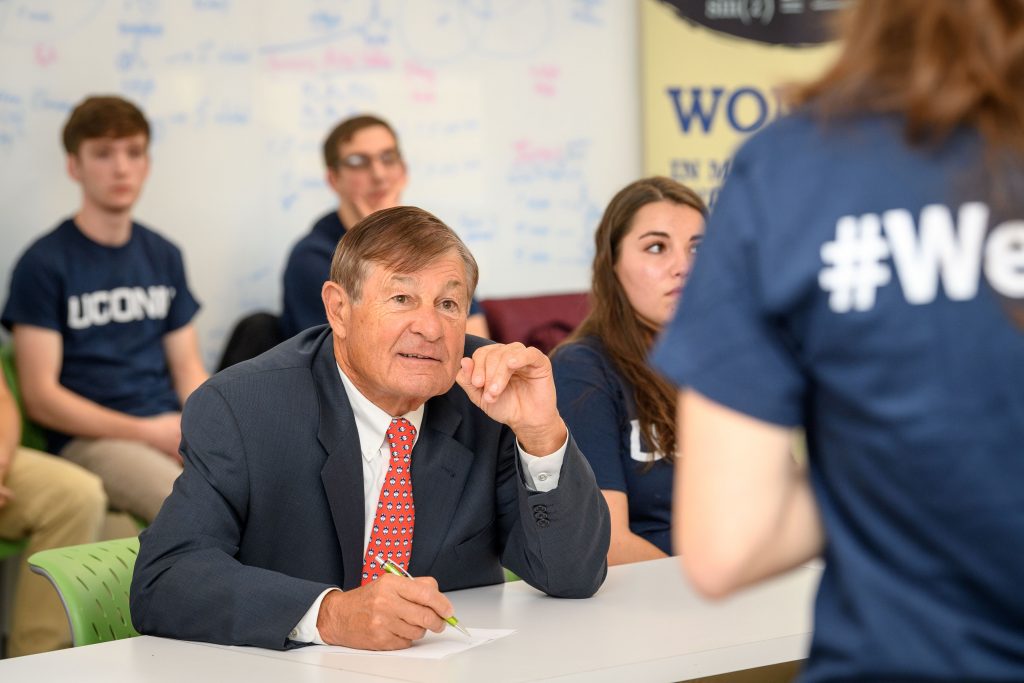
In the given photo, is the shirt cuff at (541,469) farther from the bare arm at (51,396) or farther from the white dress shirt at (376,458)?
the bare arm at (51,396)

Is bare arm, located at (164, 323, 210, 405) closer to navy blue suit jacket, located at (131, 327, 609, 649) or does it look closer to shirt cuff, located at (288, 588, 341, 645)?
navy blue suit jacket, located at (131, 327, 609, 649)

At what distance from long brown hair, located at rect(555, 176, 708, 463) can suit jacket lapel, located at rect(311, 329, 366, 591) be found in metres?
0.83

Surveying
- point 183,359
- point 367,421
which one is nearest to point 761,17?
point 183,359

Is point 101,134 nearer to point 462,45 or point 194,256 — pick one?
point 194,256

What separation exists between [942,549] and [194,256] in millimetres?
4277

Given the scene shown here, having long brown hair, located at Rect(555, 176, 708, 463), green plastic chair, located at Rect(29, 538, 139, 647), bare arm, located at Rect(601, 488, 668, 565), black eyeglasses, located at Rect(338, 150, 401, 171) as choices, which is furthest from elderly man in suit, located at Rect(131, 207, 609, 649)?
black eyeglasses, located at Rect(338, 150, 401, 171)

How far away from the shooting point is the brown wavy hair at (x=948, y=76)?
86 centimetres

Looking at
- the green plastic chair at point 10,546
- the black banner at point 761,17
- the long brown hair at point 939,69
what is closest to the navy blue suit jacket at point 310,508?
the long brown hair at point 939,69

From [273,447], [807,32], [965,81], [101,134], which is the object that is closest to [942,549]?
[965,81]

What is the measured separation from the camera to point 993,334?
34.3 inches

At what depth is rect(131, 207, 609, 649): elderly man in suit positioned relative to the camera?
197 cm

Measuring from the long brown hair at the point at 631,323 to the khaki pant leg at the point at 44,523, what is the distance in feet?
5.47

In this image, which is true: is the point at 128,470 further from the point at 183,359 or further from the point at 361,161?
the point at 361,161

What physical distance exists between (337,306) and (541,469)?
0.49 m
